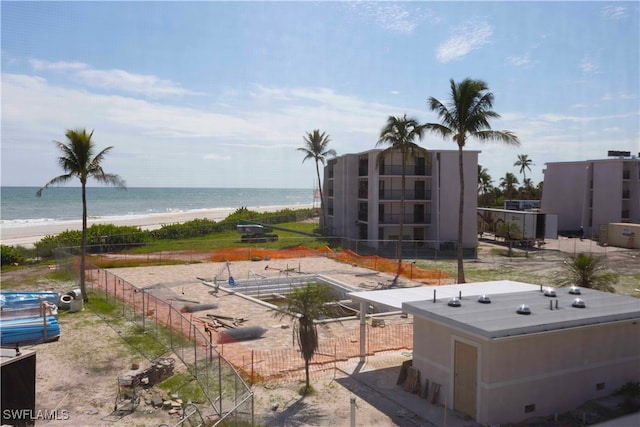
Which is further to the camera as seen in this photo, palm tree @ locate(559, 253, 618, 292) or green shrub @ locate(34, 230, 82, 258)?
green shrub @ locate(34, 230, 82, 258)

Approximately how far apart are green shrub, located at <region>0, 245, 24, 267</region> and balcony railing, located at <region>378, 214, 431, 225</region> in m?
29.4

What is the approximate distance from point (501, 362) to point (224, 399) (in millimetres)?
6968

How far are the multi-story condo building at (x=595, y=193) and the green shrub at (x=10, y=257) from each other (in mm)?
54388

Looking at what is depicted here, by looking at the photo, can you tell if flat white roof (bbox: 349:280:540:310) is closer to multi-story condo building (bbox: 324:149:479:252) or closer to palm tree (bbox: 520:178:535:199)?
multi-story condo building (bbox: 324:149:479:252)

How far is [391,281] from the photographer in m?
30.1

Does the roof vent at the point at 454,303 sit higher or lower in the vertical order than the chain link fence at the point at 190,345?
higher

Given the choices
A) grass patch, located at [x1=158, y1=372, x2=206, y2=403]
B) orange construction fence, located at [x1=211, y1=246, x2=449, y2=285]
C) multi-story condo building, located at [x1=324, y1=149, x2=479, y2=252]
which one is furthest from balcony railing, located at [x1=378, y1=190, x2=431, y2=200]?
grass patch, located at [x1=158, y1=372, x2=206, y2=403]

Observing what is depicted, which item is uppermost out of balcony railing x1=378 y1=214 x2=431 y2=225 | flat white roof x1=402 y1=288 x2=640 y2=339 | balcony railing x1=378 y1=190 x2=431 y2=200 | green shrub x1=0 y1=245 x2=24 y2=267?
balcony railing x1=378 y1=190 x2=431 y2=200

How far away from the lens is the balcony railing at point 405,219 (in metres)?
46.3

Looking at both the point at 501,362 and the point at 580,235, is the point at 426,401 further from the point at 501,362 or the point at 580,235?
the point at 580,235

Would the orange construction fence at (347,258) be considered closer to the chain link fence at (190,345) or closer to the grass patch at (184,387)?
the chain link fence at (190,345)

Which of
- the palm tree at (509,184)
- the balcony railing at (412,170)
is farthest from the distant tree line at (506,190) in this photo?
the balcony railing at (412,170)

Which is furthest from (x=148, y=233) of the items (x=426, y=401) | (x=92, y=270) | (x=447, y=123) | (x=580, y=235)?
(x=580, y=235)

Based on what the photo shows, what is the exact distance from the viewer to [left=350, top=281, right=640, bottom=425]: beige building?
39.4 ft
